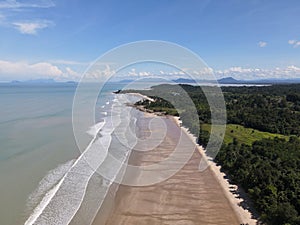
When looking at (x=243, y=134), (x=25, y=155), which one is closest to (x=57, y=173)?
(x=25, y=155)

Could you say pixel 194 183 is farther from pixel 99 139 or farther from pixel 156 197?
pixel 99 139

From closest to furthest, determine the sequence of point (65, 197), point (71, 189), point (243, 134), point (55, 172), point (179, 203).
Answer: point (179, 203) → point (65, 197) → point (71, 189) → point (55, 172) → point (243, 134)

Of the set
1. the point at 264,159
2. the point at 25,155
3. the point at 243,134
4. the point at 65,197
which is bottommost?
the point at 65,197

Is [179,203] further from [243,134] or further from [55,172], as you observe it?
[243,134]

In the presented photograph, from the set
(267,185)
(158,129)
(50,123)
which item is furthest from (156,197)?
(50,123)

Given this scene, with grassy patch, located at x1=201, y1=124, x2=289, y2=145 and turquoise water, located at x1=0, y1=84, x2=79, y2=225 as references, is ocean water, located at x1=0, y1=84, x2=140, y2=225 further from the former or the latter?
grassy patch, located at x1=201, y1=124, x2=289, y2=145

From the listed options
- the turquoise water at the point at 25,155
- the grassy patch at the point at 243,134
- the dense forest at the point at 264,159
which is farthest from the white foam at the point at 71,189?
the grassy patch at the point at 243,134

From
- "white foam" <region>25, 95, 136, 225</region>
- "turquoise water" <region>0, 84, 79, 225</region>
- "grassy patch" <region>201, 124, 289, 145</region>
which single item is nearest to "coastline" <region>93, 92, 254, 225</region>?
Result: "white foam" <region>25, 95, 136, 225</region>
